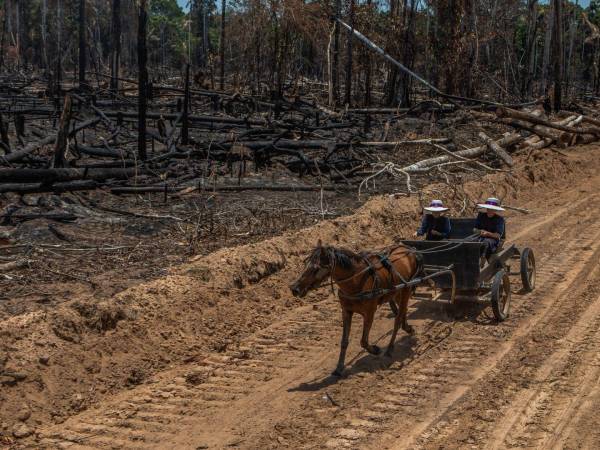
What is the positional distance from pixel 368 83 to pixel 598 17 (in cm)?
4589

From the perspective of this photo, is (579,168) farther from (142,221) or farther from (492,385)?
(492,385)

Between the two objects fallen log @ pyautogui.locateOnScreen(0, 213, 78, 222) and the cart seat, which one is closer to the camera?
the cart seat

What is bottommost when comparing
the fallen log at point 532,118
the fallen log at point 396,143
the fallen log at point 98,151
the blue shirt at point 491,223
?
the blue shirt at point 491,223

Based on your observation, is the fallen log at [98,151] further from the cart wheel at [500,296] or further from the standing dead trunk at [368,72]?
the standing dead trunk at [368,72]

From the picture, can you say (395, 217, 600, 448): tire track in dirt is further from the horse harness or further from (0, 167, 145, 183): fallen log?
(0, 167, 145, 183): fallen log

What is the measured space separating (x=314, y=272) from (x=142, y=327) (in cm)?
273

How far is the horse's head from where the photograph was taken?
7512 millimetres

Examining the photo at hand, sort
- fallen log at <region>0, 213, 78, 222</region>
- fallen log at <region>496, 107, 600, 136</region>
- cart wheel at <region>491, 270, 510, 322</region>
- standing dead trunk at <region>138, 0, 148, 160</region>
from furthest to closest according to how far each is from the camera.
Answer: fallen log at <region>496, 107, 600, 136</region> → standing dead trunk at <region>138, 0, 148, 160</region> → fallen log at <region>0, 213, 78, 222</region> → cart wheel at <region>491, 270, 510, 322</region>

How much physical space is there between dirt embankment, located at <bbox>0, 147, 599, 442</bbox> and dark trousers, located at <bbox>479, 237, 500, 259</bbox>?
2.70m

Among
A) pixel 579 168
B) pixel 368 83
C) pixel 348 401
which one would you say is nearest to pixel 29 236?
pixel 348 401

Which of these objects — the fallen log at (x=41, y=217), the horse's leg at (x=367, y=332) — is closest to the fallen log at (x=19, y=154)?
the fallen log at (x=41, y=217)

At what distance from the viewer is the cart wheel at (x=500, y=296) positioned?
10.1 meters

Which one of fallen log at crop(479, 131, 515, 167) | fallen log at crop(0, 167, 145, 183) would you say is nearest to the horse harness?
fallen log at crop(0, 167, 145, 183)

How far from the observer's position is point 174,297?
997 centimetres
